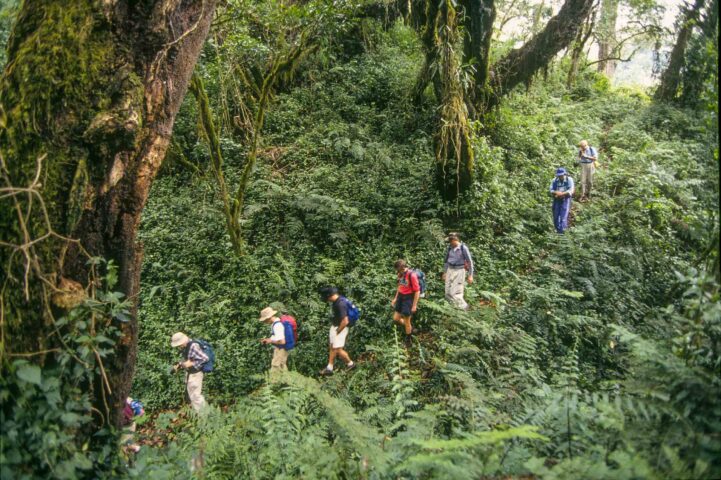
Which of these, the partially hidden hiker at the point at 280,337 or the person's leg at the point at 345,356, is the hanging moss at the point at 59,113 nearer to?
the partially hidden hiker at the point at 280,337

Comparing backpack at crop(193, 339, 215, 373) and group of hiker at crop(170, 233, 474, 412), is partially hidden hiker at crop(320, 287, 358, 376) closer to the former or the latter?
group of hiker at crop(170, 233, 474, 412)

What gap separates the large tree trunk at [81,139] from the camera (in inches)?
137

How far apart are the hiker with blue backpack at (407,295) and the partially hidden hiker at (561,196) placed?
4.44m

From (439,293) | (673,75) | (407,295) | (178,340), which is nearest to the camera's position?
(178,340)

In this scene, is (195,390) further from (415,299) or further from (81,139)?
(81,139)

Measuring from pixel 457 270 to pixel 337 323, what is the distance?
239 cm

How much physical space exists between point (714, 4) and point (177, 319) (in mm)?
9965

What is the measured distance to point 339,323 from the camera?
318 inches

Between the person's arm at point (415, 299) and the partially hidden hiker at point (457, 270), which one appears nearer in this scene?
the person's arm at point (415, 299)

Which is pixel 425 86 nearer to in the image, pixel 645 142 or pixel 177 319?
pixel 645 142

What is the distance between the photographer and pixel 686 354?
11.8 ft

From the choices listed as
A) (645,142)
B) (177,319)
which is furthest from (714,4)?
(645,142)

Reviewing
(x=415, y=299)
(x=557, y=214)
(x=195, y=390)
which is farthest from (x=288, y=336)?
(x=557, y=214)

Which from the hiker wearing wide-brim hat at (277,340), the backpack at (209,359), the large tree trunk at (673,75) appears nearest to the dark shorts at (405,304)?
the hiker wearing wide-brim hat at (277,340)
